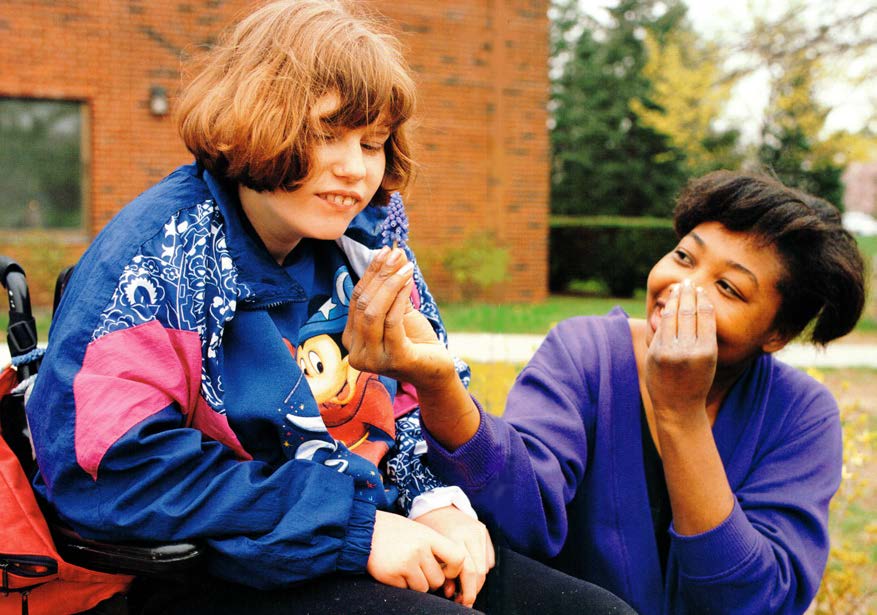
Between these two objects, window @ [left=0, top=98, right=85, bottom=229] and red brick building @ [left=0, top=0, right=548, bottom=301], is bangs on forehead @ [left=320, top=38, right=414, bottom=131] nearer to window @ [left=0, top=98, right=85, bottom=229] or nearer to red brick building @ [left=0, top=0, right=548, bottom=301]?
red brick building @ [left=0, top=0, right=548, bottom=301]

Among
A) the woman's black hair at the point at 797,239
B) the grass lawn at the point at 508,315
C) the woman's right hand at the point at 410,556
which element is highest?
the woman's black hair at the point at 797,239

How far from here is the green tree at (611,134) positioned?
25.9m

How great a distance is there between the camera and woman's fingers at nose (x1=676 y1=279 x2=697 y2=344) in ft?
5.86

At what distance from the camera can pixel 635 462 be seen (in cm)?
207

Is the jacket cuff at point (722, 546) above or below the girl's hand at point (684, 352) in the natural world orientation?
below

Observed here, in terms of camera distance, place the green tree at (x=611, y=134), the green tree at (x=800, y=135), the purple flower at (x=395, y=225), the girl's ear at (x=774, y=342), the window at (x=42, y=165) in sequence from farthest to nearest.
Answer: the green tree at (x=611, y=134), the green tree at (x=800, y=135), the window at (x=42, y=165), the girl's ear at (x=774, y=342), the purple flower at (x=395, y=225)

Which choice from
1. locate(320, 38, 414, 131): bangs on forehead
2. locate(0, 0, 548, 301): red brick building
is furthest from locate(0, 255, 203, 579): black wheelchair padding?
locate(0, 0, 548, 301): red brick building

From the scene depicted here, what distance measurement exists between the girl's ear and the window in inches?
389

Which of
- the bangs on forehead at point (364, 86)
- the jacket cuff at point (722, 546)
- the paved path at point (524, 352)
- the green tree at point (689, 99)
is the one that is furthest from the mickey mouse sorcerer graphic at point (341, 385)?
the green tree at point (689, 99)

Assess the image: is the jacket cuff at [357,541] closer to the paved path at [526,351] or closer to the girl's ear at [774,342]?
the girl's ear at [774,342]

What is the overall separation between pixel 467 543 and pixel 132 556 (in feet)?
2.07

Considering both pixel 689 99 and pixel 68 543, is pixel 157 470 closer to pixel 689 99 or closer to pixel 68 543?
pixel 68 543

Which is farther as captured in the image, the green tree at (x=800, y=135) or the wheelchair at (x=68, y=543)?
the green tree at (x=800, y=135)

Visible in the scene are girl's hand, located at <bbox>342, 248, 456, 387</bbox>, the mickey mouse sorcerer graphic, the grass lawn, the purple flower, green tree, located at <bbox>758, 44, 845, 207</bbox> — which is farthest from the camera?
green tree, located at <bbox>758, 44, 845, 207</bbox>
